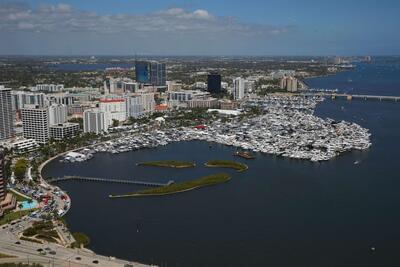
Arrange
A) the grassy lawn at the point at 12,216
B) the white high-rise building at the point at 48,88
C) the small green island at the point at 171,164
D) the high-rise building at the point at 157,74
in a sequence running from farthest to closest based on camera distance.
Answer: the high-rise building at the point at 157,74 → the white high-rise building at the point at 48,88 → the small green island at the point at 171,164 → the grassy lawn at the point at 12,216

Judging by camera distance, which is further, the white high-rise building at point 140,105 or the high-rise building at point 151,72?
the high-rise building at point 151,72

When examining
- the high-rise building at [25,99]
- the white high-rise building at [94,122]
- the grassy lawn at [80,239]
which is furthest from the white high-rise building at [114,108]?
the grassy lawn at [80,239]

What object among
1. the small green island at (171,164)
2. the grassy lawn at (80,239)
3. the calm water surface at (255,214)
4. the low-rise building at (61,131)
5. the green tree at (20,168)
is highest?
the low-rise building at (61,131)

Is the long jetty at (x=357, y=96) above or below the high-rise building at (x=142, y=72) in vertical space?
below

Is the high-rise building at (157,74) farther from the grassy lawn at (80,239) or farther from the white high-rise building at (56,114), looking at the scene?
the grassy lawn at (80,239)

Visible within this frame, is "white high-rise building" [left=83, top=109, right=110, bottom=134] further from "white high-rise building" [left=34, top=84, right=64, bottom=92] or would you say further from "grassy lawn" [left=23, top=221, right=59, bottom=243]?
"white high-rise building" [left=34, top=84, right=64, bottom=92]

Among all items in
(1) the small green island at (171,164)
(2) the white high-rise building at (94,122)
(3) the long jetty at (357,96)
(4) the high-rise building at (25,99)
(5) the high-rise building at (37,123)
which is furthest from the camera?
(3) the long jetty at (357,96)

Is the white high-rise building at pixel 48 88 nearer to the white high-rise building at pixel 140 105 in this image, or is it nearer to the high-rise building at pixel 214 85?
the white high-rise building at pixel 140 105
